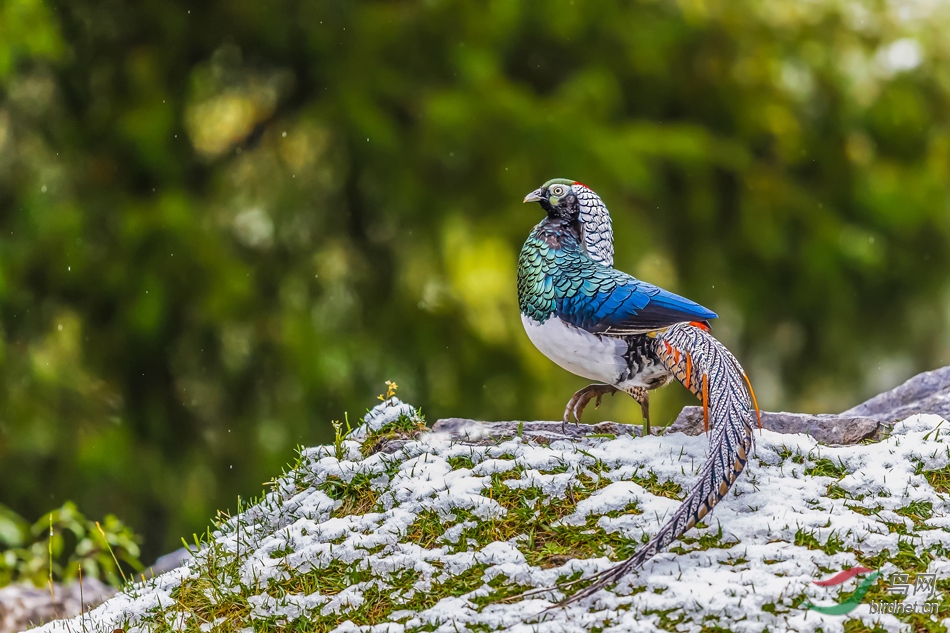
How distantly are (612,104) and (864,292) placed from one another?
2.24 m

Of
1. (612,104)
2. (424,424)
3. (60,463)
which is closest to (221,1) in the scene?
(612,104)

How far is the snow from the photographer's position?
325 centimetres

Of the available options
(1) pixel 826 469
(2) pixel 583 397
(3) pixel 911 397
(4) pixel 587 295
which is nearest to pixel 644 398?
(2) pixel 583 397

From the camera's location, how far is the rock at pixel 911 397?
17.0 feet

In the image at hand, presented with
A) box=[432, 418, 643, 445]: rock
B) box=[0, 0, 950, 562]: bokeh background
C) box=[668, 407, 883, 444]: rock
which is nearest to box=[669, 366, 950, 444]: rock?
box=[668, 407, 883, 444]: rock

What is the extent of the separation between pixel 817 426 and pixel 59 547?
15.1 ft

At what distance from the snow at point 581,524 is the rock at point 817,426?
0.13m

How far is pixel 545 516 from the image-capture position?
3.74 meters

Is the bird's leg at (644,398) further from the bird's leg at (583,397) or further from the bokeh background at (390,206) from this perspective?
the bokeh background at (390,206)

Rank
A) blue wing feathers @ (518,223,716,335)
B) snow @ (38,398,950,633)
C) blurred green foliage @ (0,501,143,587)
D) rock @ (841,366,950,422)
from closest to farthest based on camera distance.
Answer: snow @ (38,398,950,633) → blue wing feathers @ (518,223,716,335) → rock @ (841,366,950,422) → blurred green foliage @ (0,501,143,587)

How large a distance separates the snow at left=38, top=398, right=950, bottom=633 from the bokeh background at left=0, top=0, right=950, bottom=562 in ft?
7.33

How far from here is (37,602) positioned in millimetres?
5988

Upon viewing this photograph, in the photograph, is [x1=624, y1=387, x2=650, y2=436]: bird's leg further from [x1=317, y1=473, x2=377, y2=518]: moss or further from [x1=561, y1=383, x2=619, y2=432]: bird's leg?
[x1=317, y1=473, x2=377, y2=518]: moss

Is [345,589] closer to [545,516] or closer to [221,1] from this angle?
[545,516]
